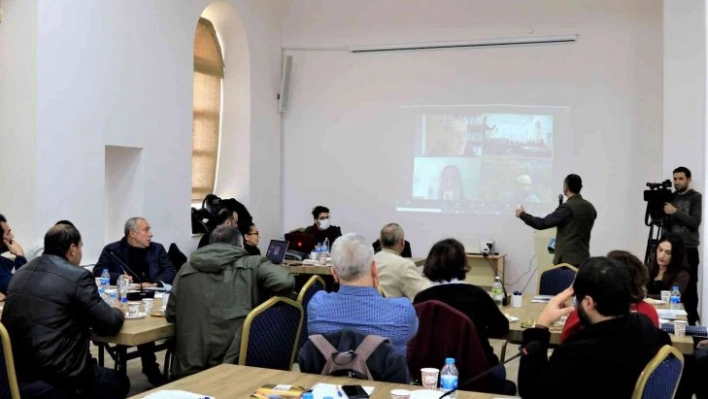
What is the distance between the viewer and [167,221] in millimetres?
8211

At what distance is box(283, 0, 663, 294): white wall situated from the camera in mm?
8969

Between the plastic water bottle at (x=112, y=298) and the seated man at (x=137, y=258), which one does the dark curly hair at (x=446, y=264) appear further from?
the seated man at (x=137, y=258)

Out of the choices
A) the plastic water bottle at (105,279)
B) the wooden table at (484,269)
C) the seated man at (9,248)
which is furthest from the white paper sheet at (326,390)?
the wooden table at (484,269)

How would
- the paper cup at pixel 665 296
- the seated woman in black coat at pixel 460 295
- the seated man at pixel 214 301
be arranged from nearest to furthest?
the seated woman in black coat at pixel 460 295 → the seated man at pixel 214 301 → the paper cup at pixel 665 296

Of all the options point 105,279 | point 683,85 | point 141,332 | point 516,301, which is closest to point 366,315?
point 141,332

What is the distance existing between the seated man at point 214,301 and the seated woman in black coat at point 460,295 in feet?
2.63

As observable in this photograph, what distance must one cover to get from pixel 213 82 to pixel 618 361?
813 cm

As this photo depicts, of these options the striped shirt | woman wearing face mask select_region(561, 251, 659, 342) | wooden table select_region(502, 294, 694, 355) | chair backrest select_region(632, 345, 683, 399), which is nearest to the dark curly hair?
wooden table select_region(502, 294, 694, 355)

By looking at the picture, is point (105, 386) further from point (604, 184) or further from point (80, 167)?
point (604, 184)

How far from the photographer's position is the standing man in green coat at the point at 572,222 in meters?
6.95

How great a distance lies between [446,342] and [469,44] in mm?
6874

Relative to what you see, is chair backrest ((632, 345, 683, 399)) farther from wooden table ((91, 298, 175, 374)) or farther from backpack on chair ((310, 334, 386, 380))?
wooden table ((91, 298, 175, 374))

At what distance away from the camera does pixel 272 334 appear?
3.60m

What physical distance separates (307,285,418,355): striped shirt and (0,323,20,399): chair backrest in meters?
1.29
